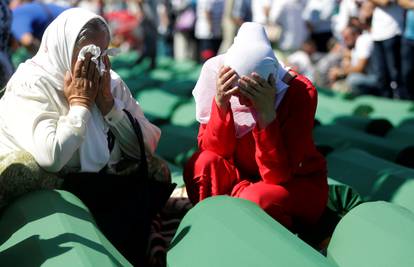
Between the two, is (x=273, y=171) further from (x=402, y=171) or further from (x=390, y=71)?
(x=390, y=71)

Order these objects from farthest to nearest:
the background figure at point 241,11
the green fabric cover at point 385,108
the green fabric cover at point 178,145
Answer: the background figure at point 241,11 → the green fabric cover at point 385,108 → the green fabric cover at point 178,145

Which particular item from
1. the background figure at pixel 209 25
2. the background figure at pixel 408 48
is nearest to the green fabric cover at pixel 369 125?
the background figure at pixel 408 48

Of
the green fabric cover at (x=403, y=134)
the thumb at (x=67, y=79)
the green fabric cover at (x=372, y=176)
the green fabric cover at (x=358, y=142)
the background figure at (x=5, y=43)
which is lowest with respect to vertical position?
the green fabric cover at (x=403, y=134)

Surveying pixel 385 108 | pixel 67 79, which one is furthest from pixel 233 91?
pixel 385 108

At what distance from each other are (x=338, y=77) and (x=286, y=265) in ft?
20.2

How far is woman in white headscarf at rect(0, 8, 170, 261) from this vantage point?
9.39ft

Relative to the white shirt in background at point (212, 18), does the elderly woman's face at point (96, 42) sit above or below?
above

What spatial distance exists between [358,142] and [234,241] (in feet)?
8.08

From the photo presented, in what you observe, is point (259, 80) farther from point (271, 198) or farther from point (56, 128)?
point (56, 128)

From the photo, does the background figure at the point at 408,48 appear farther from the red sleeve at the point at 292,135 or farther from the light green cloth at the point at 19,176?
the light green cloth at the point at 19,176

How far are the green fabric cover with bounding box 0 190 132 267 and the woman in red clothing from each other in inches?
21.8

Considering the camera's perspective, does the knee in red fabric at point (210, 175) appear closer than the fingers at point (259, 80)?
No

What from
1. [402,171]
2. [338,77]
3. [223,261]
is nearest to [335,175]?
[402,171]

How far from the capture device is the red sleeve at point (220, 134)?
301 cm
